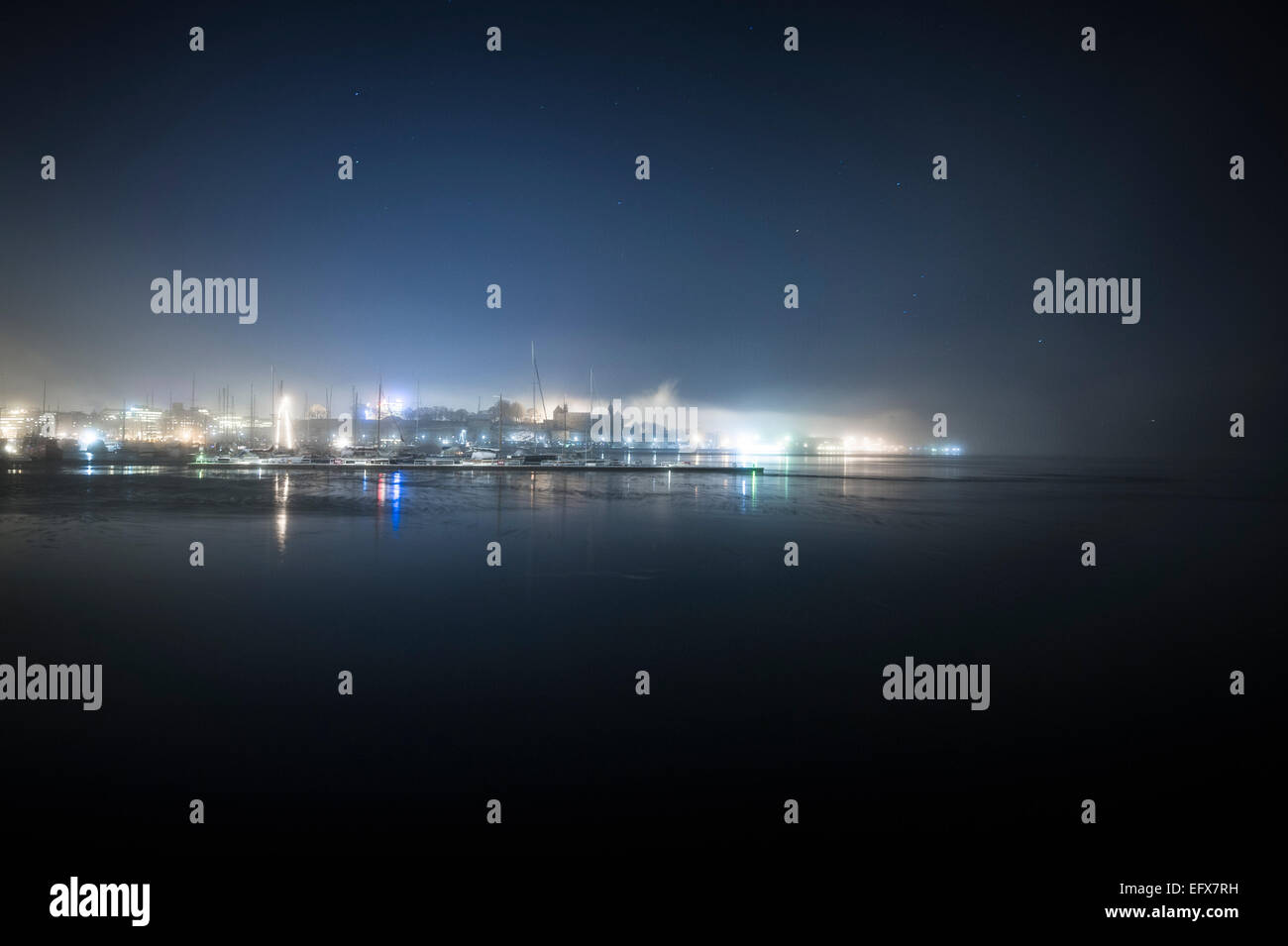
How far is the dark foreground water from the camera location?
18.6 ft

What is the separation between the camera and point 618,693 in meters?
8.03

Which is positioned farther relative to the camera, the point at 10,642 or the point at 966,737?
the point at 10,642

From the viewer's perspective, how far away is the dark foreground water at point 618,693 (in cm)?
568

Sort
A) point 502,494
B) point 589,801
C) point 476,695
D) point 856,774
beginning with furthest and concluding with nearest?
1. point 502,494
2. point 476,695
3. point 856,774
4. point 589,801

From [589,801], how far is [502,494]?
109 feet

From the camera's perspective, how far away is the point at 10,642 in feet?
31.4
